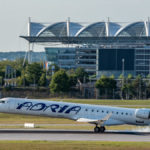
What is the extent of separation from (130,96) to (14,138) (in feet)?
323

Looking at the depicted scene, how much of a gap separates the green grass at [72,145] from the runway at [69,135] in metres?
3.66

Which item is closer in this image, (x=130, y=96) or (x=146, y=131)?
(x=146, y=131)

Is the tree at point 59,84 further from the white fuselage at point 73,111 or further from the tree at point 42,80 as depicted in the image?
the white fuselage at point 73,111

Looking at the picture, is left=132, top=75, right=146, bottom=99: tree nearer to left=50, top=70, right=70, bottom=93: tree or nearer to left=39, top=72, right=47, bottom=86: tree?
left=50, top=70, right=70, bottom=93: tree

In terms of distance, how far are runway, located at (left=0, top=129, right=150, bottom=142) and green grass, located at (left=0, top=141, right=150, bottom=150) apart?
366 cm

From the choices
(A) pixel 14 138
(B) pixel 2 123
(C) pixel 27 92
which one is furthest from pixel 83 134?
(C) pixel 27 92

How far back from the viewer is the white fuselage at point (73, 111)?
192ft

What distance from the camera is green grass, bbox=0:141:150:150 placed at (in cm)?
4395

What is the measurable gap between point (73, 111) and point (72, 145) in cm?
1311

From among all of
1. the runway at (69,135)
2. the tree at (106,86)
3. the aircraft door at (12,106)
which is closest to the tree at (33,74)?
the tree at (106,86)

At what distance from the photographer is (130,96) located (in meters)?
148

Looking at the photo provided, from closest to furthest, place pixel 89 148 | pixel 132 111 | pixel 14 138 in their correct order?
pixel 89 148, pixel 14 138, pixel 132 111

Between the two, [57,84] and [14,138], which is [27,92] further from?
[14,138]

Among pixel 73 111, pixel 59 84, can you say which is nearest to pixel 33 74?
pixel 59 84
